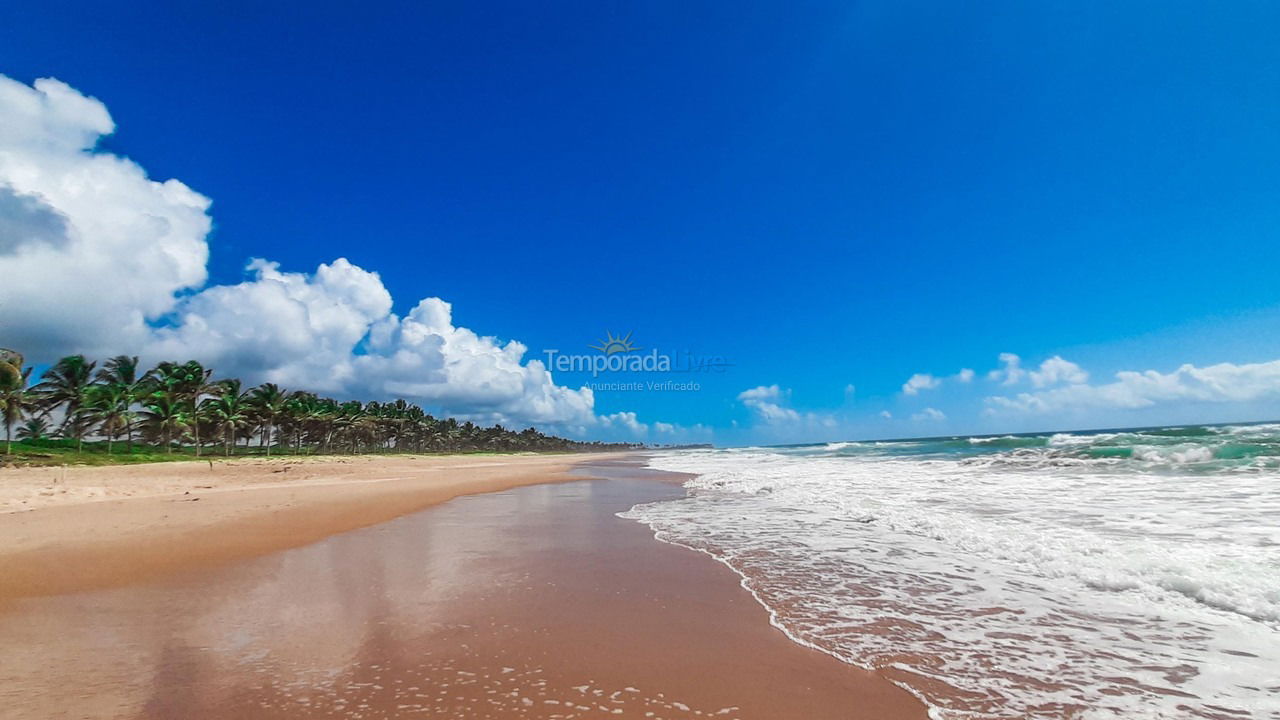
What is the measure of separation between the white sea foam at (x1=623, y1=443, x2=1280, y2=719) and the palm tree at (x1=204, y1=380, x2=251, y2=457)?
59.5m

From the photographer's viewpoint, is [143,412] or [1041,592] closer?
[1041,592]

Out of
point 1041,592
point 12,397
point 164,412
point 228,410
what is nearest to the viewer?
point 1041,592

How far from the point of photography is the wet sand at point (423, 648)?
12.3 feet

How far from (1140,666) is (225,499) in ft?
69.1

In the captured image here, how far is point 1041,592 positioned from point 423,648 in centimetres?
705

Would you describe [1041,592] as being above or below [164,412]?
below

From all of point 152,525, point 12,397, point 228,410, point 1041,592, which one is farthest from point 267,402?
point 1041,592

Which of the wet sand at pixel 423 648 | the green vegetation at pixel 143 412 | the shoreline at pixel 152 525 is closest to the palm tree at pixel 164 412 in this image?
the green vegetation at pixel 143 412

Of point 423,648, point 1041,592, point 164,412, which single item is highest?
point 164,412

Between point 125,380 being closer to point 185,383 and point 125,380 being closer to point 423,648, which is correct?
point 185,383

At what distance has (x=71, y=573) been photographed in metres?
7.51

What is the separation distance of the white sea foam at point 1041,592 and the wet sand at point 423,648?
0.75 metres

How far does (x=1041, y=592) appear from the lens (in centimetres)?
656

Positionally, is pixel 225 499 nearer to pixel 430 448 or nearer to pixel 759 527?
pixel 759 527
